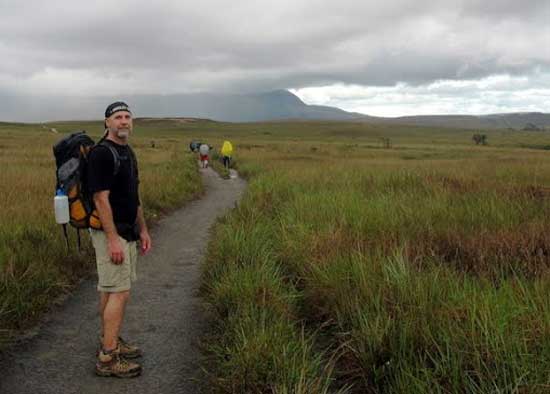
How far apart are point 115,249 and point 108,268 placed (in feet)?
0.74

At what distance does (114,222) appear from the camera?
14.2 feet

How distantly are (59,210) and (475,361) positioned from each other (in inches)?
139

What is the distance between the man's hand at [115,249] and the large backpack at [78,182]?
174 millimetres

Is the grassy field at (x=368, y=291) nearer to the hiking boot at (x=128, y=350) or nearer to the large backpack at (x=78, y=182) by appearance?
the hiking boot at (x=128, y=350)

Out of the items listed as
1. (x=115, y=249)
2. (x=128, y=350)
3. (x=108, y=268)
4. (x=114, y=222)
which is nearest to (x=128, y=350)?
(x=128, y=350)

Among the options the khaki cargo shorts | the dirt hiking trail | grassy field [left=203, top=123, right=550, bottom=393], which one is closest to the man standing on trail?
the khaki cargo shorts

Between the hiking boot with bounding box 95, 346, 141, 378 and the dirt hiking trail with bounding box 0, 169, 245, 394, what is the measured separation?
0.05m

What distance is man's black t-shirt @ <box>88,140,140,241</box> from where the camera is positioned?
4.07m

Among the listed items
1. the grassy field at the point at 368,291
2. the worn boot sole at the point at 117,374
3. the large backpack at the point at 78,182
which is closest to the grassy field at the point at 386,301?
the grassy field at the point at 368,291

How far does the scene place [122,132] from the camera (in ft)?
13.9

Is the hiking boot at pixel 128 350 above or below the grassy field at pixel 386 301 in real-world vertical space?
below

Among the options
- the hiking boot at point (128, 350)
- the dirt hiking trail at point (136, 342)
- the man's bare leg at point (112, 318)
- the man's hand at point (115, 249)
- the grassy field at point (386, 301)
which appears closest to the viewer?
the grassy field at point (386, 301)

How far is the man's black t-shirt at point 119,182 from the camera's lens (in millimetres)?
4070

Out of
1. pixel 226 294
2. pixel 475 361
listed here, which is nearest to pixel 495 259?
pixel 475 361
